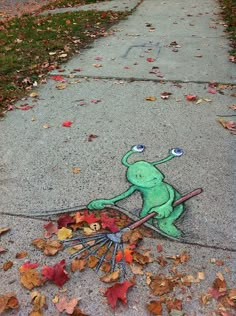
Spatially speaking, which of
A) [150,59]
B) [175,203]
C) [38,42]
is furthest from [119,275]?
[38,42]

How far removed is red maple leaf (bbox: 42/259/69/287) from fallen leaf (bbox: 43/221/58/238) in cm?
27

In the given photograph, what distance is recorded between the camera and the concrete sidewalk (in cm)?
207

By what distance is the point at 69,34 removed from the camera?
6320 mm

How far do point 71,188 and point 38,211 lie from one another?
0.32 m

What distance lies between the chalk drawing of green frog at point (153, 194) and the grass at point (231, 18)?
2964 mm

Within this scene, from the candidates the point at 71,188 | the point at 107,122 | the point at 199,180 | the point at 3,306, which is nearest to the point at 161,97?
the point at 107,122

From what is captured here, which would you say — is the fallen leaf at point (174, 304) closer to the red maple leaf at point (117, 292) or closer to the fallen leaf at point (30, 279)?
the red maple leaf at point (117, 292)

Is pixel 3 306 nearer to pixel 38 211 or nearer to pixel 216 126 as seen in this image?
pixel 38 211

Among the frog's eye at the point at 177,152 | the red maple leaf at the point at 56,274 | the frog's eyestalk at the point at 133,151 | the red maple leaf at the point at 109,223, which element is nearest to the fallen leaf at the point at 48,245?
the red maple leaf at the point at 56,274

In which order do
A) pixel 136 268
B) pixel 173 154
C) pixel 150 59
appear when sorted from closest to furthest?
1. pixel 136 268
2. pixel 173 154
3. pixel 150 59

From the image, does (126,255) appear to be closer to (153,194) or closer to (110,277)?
(110,277)

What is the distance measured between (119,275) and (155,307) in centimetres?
27

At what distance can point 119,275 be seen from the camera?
6.65ft

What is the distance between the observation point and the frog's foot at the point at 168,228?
90.7 inches
